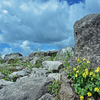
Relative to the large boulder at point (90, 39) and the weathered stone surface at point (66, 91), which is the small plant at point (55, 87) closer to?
the weathered stone surface at point (66, 91)

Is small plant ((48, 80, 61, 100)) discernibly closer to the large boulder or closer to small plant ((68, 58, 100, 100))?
small plant ((68, 58, 100, 100))

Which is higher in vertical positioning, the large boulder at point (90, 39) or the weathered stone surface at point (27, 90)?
the large boulder at point (90, 39)

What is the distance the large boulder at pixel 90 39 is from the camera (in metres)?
Answer: 3.39

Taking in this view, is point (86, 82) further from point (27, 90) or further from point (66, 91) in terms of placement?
point (27, 90)

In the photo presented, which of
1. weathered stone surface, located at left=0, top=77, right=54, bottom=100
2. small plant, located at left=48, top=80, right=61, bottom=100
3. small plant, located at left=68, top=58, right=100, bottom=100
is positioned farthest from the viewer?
small plant, located at left=48, top=80, right=61, bottom=100

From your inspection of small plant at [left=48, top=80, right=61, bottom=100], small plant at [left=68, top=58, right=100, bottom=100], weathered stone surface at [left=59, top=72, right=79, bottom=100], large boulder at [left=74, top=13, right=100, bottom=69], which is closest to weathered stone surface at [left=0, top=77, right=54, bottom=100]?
small plant at [left=48, top=80, right=61, bottom=100]

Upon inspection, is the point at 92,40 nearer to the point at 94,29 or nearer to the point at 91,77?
the point at 94,29

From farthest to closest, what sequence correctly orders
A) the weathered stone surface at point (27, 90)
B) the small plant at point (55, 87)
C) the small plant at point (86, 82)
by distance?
the small plant at point (55, 87) < the weathered stone surface at point (27, 90) < the small plant at point (86, 82)

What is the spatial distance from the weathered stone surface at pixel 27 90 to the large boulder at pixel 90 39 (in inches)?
52.7

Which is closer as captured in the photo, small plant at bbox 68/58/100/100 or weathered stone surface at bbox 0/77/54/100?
small plant at bbox 68/58/100/100

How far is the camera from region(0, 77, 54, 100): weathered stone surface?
3.22 meters

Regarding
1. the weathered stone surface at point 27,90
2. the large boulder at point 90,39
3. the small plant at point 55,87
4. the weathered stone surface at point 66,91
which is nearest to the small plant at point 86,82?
the weathered stone surface at point 66,91

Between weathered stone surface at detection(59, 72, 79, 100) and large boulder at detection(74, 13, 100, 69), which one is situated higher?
large boulder at detection(74, 13, 100, 69)

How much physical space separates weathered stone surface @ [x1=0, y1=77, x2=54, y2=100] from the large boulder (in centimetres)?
134
